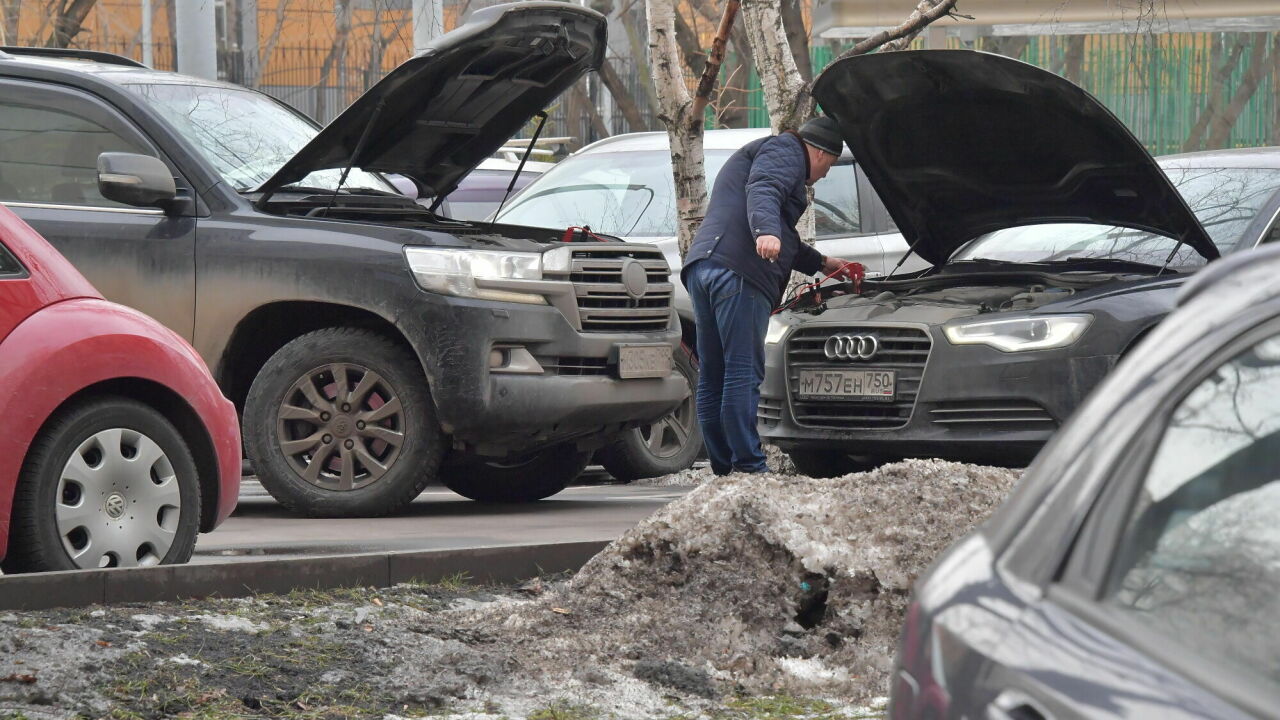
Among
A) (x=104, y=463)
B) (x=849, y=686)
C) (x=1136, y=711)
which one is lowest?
(x=849, y=686)

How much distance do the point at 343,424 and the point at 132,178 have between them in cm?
138

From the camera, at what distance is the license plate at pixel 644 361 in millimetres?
8508

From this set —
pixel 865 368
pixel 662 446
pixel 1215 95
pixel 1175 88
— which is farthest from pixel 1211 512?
pixel 1215 95

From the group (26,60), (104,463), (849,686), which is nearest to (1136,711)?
(849,686)

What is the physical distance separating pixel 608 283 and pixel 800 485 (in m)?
2.35

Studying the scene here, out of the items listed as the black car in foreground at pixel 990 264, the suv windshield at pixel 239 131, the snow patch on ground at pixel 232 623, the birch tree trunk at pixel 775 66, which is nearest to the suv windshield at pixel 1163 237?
the black car in foreground at pixel 990 264

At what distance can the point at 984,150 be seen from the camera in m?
8.57

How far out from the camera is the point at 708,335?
346 inches

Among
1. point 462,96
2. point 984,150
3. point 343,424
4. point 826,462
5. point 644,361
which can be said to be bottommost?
point 826,462

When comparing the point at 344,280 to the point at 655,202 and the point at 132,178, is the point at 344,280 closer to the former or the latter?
the point at 132,178

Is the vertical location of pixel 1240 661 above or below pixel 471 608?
above

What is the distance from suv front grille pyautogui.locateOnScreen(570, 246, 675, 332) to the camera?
848 cm

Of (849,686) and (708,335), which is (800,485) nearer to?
(849,686)

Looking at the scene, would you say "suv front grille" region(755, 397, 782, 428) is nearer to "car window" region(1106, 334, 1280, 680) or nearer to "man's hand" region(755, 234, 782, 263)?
"man's hand" region(755, 234, 782, 263)
